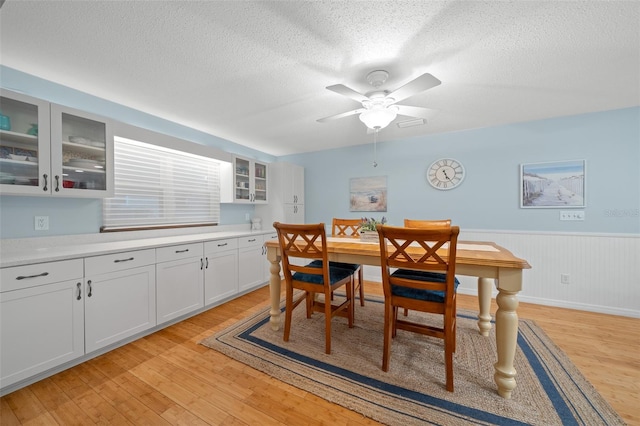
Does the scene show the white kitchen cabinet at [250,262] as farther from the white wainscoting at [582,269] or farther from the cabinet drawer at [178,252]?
the white wainscoting at [582,269]

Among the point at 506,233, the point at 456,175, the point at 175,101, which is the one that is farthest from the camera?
the point at 456,175

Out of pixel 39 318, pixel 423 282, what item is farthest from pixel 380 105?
pixel 39 318

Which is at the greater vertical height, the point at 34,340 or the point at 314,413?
the point at 34,340

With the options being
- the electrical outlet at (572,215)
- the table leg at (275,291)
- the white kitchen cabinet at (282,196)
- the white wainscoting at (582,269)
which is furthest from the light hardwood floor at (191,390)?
the white kitchen cabinet at (282,196)

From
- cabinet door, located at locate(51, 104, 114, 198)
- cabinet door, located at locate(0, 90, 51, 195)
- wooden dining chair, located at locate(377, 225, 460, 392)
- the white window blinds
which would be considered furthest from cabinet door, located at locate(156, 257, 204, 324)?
wooden dining chair, located at locate(377, 225, 460, 392)

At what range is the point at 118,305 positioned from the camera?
2.06 meters

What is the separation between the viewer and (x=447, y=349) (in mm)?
1565

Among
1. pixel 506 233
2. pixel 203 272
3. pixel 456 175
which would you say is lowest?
pixel 203 272

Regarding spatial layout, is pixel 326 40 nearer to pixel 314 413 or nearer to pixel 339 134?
pixel 339 134

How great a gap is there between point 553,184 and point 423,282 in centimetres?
281

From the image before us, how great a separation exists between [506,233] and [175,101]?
4.32m

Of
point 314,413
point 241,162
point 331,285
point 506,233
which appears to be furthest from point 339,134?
point 314,413

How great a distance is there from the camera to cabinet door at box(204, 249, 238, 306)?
2852 millimetres

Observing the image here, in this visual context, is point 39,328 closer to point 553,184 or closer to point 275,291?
point 275,291
